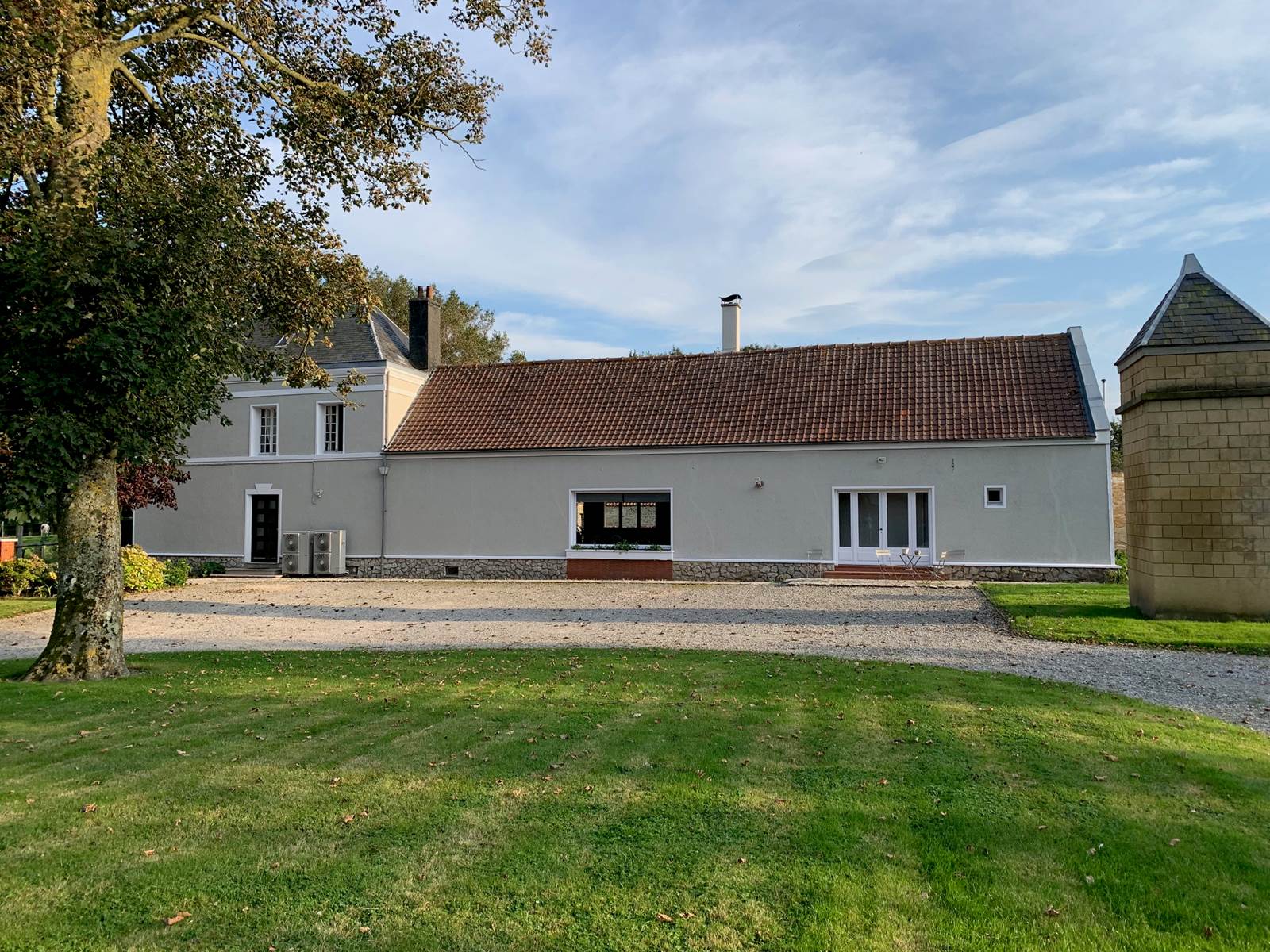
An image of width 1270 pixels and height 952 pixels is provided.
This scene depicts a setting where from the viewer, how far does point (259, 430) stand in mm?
26078

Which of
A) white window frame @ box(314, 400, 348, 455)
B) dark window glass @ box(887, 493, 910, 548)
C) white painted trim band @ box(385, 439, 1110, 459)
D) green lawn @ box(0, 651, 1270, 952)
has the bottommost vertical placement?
green lawn @ box(0, 651, 1270, 952)

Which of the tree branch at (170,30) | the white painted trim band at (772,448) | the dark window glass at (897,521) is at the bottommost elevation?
the dark window glass at (897,521)

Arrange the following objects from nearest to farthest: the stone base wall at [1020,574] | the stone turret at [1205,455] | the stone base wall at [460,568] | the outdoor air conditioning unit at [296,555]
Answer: the stone turret at [1205,455]
the stone base wall at [1020,574]
the stone base wall at [460,568]
the outdoor air conditioning unit at [296,555]

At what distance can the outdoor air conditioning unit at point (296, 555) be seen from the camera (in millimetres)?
24312

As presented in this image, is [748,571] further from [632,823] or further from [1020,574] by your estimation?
[632,823]

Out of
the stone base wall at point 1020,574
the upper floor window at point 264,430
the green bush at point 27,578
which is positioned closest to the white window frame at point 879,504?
the stone base wall at point 1020,574

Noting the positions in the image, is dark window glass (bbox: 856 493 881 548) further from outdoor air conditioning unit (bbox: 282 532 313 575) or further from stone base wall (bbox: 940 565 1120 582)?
outdoor air conditioning unit (bbox: 282 532 313 575)

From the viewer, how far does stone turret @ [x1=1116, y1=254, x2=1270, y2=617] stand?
12258 millimetres

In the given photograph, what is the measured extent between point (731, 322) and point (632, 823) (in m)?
23.8

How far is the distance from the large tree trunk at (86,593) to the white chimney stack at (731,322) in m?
20.3

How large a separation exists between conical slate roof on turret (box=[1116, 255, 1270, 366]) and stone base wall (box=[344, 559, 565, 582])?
15205mm

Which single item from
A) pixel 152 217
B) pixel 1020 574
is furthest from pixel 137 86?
pixel 1020 574

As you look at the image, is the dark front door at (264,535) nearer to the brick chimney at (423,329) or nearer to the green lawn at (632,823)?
the brick chimney at (423,329)

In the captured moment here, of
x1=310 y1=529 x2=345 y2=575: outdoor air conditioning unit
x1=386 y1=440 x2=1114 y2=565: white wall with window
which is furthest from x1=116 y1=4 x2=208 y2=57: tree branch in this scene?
x1=310 y1=529 x2=345 y2=575: outdoor air conditioning unit
